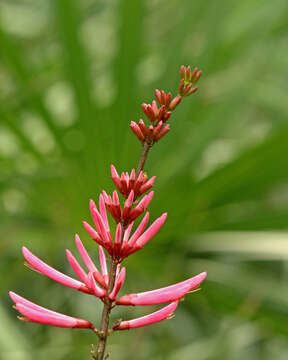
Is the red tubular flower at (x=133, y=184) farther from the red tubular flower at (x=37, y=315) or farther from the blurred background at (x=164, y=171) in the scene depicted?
the blurred background at (x=164, y=171)

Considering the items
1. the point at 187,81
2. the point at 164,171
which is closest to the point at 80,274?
the point at 187,81

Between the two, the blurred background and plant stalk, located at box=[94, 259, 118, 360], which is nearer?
plant stalk, located at box=[94, 259, 118, 360]

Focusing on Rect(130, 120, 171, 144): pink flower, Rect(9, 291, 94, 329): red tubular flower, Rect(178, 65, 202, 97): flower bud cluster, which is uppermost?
Rect(178, 65, 202, 97): flower bud cluster

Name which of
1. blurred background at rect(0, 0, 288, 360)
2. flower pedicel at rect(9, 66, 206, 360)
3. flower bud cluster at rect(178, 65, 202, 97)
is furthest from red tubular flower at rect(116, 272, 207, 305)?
blurred background at rect(0, 0, 288, 360)

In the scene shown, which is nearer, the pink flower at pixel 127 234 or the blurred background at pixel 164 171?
the pink flower at pixel 127 234

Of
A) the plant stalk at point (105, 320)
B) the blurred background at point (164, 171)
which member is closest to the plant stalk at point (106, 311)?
the plant stalk at point (105, 320)

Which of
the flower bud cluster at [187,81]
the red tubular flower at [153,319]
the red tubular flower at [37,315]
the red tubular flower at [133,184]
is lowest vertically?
the red tubular flower at [153,319]

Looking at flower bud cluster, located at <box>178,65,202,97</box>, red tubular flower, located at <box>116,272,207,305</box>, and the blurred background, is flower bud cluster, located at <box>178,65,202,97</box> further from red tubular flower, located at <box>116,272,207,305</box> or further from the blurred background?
the blurred background

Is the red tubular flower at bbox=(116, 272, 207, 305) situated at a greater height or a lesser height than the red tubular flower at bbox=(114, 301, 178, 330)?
greater
